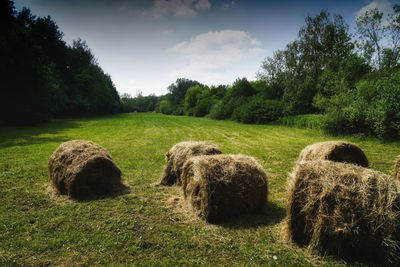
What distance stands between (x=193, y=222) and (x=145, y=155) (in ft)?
24.1

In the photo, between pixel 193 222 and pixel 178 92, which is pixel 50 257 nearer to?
pixel 193 222

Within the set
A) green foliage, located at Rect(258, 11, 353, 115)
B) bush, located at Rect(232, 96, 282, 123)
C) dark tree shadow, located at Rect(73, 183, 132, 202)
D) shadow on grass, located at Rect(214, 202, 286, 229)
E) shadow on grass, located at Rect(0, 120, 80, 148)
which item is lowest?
shadow on grass, located at Rect(214, 202, 286, 229)

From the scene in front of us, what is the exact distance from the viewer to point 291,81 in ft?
110

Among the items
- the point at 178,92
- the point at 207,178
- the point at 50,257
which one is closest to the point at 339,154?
the point at 207,178

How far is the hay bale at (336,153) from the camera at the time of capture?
23.9 feet

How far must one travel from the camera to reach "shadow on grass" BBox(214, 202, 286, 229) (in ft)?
15.0

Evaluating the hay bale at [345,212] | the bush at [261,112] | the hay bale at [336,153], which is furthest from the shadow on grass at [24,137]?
the bush at [261,112]

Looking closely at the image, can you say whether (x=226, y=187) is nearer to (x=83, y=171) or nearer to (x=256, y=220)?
(x=256, y=220)

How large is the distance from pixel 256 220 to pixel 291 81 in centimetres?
3362

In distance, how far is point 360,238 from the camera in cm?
334

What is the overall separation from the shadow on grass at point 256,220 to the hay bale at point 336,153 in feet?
10.8

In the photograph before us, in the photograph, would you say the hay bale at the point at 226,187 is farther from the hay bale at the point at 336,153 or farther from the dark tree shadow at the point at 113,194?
the hay bale at the point at 336,153

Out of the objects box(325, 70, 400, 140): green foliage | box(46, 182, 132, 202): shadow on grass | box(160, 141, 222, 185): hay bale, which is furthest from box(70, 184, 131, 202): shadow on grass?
box(325, 70, 400, 140): green foliage

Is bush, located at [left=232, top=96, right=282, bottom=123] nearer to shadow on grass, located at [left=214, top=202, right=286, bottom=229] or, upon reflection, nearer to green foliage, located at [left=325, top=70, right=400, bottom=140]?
green foliage, located at [left=325, top=70, right=400, bottom=140]
